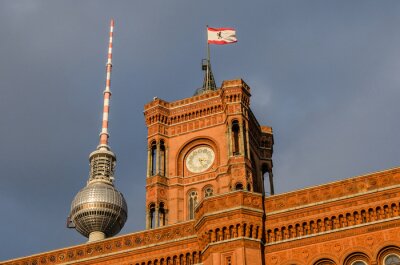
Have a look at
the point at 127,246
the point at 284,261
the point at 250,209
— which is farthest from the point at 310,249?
the point at 127,246

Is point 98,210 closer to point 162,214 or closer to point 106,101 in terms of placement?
point 162,214

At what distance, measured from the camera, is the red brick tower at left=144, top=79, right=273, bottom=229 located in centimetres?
6175

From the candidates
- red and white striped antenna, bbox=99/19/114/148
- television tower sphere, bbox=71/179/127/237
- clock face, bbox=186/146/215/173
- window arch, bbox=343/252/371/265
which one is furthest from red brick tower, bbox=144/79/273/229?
window arch, bbox=343/252/371/265

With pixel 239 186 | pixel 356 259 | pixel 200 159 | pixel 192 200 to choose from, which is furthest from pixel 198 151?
pixel 356 259

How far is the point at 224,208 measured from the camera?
39.5 metres

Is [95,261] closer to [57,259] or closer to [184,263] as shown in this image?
[57,259]

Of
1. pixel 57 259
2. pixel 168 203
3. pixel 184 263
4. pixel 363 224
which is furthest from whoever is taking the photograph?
pixel 168 203

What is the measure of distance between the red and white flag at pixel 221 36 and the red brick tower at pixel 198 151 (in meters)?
4.10

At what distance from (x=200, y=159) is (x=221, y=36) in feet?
39.2

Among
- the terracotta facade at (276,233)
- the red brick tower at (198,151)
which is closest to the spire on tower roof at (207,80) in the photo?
the red brick tower at (198,151)

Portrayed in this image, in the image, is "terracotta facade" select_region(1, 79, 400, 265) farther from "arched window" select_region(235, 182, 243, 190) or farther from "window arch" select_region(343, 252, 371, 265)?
"arched window" select_region(235, 182, 243, 190)

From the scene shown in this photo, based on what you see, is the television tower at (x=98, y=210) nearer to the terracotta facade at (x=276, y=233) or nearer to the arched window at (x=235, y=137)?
the arched window at (x=235, y=137)

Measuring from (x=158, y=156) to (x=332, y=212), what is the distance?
91.7ft

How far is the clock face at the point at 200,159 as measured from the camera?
6372 centimetres
